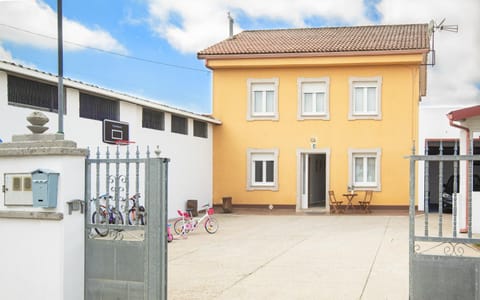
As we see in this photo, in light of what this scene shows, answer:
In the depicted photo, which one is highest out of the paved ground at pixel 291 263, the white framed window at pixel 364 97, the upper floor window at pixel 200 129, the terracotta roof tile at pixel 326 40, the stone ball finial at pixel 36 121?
the terracotta roof tile at pixel 326 40

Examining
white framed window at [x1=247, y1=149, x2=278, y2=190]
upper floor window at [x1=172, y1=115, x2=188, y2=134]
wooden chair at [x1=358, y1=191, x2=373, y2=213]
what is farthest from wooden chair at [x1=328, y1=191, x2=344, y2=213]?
upper floor window at [x1=172, y1=115, x2=188, y2=134]

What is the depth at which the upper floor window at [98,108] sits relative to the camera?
1241 centimetres

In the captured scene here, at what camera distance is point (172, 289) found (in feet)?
24.0

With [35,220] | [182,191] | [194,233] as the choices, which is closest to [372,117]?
[182,191]

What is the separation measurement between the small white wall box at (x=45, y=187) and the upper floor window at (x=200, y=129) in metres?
13.5

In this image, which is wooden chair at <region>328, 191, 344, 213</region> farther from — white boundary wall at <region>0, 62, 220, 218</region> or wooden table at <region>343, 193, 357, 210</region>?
white boundary wall at <region>0, 62, 220, 218</region>

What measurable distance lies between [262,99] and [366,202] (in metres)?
5.22

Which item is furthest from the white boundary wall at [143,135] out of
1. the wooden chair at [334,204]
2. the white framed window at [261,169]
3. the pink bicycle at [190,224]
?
the wooden chair at [334,204]

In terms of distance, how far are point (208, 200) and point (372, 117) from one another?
21.3 ft

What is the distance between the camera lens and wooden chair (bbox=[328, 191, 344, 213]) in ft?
64.5

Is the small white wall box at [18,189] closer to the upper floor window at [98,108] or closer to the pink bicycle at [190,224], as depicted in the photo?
the upper floor window at [98,108]

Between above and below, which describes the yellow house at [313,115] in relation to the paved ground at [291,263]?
above

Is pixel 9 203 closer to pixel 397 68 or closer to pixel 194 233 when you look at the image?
pixel 194 233

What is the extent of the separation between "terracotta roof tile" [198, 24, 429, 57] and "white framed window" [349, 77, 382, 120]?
1.17 m
